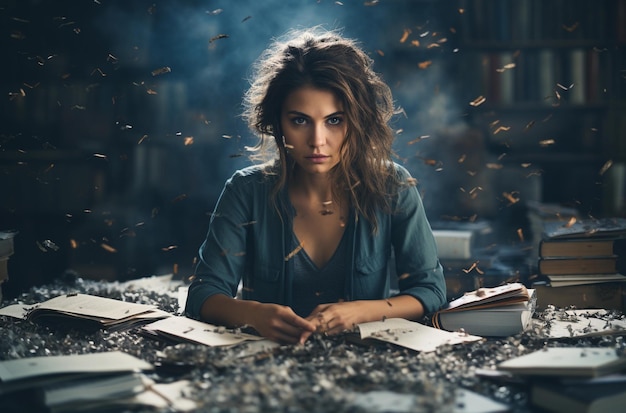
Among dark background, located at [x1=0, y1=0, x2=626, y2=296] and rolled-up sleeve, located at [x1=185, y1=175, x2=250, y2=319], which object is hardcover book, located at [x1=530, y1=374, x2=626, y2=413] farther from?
dark background, located at [x1=0, y1=0, x2=626, y2=296]

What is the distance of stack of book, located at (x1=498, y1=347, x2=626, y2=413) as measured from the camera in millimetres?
1327

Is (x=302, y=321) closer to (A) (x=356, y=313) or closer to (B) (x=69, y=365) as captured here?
(A) (x=356, y=313)

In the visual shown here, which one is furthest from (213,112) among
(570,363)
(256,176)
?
(570,363)

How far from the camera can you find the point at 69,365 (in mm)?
1433

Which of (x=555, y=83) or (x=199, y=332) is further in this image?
(x=555, y=83)

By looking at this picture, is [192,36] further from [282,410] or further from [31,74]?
[282,410]

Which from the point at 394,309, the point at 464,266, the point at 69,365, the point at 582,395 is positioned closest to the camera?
the point at 582,395

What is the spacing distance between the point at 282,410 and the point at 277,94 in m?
1.18

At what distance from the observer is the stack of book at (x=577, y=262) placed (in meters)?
2.40

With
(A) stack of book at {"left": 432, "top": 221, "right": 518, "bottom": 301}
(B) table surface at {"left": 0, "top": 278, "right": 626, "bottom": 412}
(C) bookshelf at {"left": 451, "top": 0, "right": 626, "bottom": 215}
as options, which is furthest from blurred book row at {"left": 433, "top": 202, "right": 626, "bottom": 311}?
(C) bookshelf at {"left": 451, "top": 0, "right": 626, "bottom": 215}

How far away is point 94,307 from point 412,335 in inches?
35.5

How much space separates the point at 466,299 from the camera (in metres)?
1.96

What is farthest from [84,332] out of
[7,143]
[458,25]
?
[458,25]

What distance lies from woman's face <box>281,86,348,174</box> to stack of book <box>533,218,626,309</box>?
0.84 m
